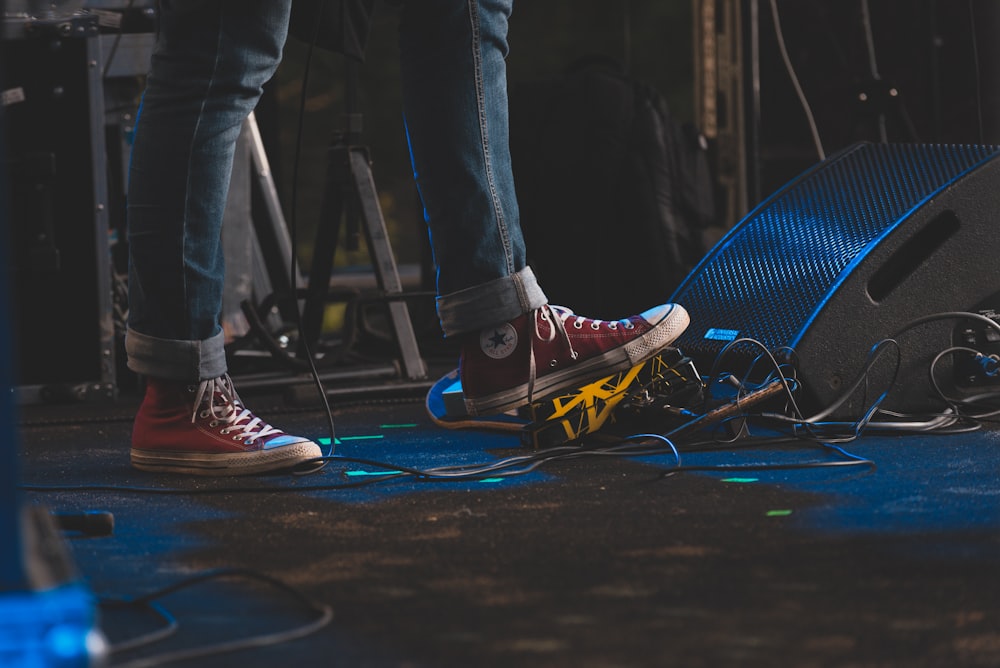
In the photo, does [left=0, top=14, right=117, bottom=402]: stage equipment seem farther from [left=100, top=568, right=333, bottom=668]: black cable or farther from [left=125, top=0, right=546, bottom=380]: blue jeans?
[left=100, top=568, right=333, bottom=668]: black cable

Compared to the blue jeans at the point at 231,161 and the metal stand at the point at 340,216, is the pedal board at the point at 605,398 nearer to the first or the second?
the blue jeans at the point at 231,161

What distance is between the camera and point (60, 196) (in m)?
2.30

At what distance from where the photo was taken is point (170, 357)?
55.8 inches

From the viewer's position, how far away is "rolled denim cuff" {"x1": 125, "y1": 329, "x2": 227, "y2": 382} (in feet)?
4.65

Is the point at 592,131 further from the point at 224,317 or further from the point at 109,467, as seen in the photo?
the point at 109,467

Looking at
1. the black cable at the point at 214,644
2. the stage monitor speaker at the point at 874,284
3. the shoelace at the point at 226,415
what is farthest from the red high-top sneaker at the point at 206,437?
the stage monitor speaker at the point at 874,284

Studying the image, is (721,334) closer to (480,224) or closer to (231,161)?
(480,224)

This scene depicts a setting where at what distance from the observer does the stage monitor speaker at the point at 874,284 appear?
1.63 m

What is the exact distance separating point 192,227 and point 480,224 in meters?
0.33

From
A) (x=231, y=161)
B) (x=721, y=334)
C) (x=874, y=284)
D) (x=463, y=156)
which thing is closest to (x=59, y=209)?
(x=231, y=161)

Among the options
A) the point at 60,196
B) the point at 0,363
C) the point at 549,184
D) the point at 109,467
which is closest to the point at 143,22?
the point at 60,196

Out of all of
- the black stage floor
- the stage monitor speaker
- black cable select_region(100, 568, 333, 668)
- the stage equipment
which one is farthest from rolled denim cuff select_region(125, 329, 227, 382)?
the stage equipment

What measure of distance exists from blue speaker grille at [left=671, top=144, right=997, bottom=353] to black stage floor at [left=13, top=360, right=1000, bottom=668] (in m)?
0.26

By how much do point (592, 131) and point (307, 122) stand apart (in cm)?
185
